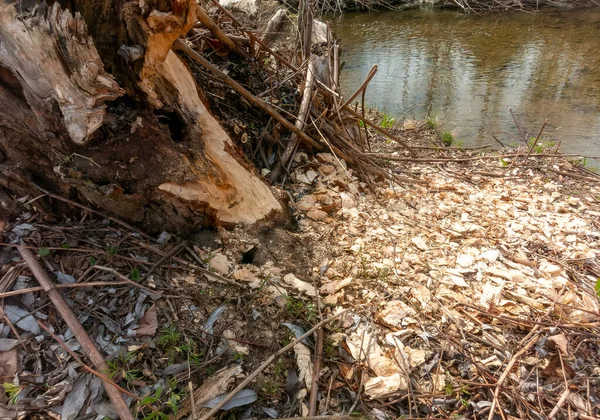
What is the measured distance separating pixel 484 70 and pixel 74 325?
27.3ft

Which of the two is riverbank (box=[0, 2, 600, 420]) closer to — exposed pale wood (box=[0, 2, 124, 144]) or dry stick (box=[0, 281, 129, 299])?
dry stick (box=[0, 281, 129, 299])

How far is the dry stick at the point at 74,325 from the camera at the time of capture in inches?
46.1

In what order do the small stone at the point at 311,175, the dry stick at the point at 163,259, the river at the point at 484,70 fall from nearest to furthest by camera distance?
the dry stick at the point at 163,259 → the small stone at the point at 311,175 → the river at the point at 484,70

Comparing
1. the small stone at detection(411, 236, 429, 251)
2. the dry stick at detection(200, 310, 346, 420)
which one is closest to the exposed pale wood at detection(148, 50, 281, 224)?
the dry stick at detection(200, 310, 346, 420)

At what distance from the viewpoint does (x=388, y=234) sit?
224 cm

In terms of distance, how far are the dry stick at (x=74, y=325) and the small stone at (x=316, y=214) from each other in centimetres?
126

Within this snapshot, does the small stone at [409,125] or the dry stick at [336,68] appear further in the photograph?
the small stone at [409,125]

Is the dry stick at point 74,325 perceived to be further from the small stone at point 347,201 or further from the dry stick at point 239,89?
the small stone at point 347,201

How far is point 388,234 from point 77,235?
5.05 ft

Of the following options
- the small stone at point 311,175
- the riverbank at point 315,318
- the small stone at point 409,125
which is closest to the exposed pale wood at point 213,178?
the riverbank at point 315,318

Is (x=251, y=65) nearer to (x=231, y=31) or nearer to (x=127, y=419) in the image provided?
(x=231, y=31)

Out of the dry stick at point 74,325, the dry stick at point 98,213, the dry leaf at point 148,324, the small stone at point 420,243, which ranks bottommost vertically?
the small stone at point 420,243

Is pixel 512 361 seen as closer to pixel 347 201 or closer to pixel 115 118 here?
pixel 347 201

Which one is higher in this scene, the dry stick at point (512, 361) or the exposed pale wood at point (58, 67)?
the exposed pale wood at point (58, 67)
